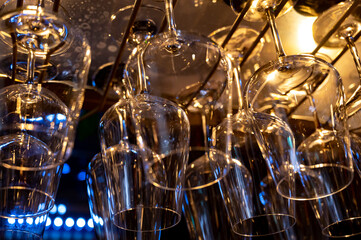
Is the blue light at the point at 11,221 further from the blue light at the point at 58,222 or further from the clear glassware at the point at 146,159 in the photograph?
the blue light at the point at 58,222

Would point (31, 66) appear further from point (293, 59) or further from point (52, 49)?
point (293, 59)

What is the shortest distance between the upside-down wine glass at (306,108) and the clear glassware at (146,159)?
14 cm

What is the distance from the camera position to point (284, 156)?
0.61 m

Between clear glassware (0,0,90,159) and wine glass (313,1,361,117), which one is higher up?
wine glass (313,1,361,117)

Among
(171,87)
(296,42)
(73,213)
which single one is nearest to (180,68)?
(171,87)

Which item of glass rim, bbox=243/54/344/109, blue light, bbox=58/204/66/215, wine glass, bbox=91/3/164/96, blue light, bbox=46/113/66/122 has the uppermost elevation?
blue light, bbox=58/204/66/215

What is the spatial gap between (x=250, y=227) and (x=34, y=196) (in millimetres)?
340

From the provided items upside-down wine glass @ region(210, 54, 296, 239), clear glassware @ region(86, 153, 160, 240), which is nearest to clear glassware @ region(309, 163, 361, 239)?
upside-down wine glass @ region(210, 54, 296, 239)

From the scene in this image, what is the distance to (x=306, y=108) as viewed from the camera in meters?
0.60

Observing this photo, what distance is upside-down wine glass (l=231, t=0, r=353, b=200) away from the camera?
60 cm

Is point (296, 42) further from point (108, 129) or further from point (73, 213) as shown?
point (73, 213)

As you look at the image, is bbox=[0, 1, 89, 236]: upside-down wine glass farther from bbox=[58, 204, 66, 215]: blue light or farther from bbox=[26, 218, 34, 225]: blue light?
bbox=[58, 204, 66, 215]: blue light

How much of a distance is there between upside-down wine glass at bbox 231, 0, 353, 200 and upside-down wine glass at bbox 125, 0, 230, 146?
7 centimetres

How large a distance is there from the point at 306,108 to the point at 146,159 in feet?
0.78
